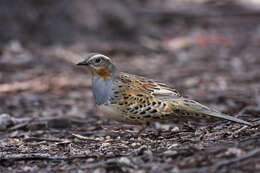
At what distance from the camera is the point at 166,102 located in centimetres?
484

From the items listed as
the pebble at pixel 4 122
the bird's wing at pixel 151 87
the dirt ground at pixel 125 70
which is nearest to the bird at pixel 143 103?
the bird's wing at pixel 151 87

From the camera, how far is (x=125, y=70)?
374 inches

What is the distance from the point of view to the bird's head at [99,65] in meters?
5.28

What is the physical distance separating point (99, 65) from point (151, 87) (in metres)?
0.68

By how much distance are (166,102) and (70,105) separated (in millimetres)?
2920

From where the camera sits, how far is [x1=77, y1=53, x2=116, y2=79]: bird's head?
5.28 meters

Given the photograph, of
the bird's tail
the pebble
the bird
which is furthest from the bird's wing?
the pebble

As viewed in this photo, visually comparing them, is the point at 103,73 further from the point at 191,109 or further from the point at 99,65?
the point at 191,109

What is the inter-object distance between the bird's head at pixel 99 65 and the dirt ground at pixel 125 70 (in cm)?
67

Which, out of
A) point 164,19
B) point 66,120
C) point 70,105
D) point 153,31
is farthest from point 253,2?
point 66,120

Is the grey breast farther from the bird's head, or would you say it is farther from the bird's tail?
the bird's tail

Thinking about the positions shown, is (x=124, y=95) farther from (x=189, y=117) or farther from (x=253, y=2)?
(x=253, y=2)

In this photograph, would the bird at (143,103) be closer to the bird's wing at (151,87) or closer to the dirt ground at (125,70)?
the bird's wing at (151,87)

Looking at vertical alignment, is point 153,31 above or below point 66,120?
above
